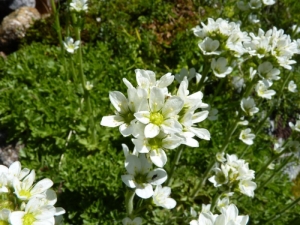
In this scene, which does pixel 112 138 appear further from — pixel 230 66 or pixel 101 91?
pixel 230 66

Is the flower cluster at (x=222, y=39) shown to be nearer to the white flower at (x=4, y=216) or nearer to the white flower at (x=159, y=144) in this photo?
the white flower at (x=159, y=144)

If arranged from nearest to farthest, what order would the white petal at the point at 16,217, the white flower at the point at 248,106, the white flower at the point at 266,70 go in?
the white petal at the point at 16,217 → the white flower at the point at 266,70 → the white flower at the point at 248,106

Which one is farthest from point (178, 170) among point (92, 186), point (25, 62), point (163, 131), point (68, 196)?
point (25, 62)

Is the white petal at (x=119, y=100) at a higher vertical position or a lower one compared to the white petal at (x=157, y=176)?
higher

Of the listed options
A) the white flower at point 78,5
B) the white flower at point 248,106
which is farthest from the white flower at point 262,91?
the white flower at point 78,5

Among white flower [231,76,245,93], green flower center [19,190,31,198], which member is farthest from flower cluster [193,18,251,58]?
white flower [231,76,245,93]

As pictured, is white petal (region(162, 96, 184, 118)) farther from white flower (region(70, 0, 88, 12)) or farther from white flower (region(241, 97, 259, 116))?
white flower (region(70, 0, 88, 12))
